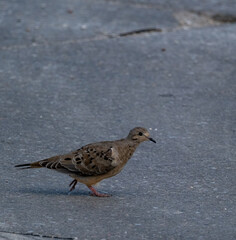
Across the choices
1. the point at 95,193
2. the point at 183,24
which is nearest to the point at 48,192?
the point at 95,193

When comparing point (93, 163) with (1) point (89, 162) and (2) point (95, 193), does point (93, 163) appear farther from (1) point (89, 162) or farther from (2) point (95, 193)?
(2) point (95, 193)

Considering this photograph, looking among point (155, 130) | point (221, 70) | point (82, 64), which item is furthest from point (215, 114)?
point (82, 64)

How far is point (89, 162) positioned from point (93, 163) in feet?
0.13

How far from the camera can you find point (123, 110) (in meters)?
8.28

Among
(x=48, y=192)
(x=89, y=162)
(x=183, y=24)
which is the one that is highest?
(x=89, y=162)

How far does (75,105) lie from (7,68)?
1.60m

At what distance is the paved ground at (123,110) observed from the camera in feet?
18.1

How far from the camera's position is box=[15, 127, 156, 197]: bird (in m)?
5.92

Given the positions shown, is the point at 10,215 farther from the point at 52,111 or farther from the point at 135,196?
the point at 52,111

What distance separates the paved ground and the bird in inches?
6.8

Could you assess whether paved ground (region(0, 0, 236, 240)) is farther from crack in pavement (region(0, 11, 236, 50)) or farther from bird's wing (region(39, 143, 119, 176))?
bird's wing (region(39, 143, 119, 176))

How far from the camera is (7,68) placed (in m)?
9.60

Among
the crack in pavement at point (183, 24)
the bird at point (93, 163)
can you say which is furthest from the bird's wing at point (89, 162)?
the crack in pavement at point (183, 24)

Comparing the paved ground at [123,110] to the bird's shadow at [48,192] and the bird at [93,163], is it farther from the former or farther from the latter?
the bird at [93,163]
